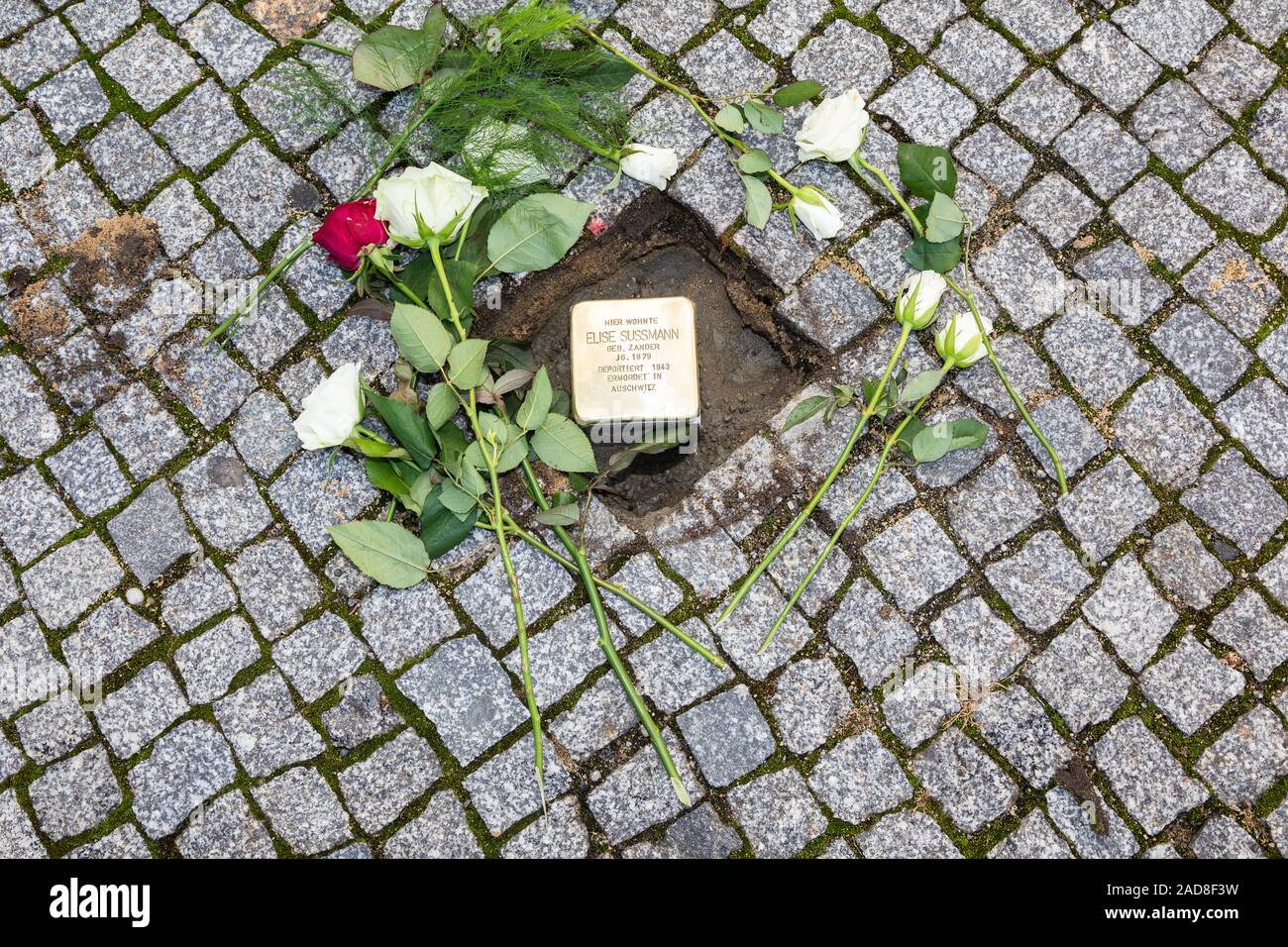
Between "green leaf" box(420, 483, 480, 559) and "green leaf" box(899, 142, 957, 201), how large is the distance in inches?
65.8

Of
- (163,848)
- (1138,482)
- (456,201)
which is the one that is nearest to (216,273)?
(456,201)

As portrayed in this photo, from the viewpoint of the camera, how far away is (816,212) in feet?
9.52

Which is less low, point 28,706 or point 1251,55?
point 1251,55

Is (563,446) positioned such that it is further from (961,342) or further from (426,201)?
(961,342)

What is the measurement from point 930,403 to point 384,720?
190cm

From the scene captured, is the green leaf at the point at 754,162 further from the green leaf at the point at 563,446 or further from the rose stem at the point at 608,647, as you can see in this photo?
the rose stem at the point at 608,647

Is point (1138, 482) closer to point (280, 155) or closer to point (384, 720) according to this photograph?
point (384, 720)

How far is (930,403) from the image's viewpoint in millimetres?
2918

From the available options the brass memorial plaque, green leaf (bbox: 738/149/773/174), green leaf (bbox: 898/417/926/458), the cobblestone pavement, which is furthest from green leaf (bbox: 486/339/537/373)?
green leaf (bbox: 898/417/926/458)

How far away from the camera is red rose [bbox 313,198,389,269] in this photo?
276 cm

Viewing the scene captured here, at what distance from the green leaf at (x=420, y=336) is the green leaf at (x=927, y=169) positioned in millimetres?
1493

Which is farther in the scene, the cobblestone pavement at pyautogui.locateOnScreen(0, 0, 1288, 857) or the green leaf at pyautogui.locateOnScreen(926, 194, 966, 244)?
the green leaf at pyautogui.locateOnScreen(926, 194, 966, 244)

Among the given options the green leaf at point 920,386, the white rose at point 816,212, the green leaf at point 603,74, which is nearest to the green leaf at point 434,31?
the green leaf at point 603,74

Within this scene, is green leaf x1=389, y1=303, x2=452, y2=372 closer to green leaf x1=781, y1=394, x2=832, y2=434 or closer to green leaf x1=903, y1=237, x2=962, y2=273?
green leaf x1=781, y1=394, x2=832, y2=434
